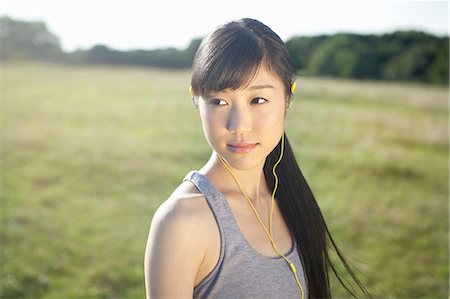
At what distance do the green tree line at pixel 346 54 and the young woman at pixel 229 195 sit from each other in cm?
362

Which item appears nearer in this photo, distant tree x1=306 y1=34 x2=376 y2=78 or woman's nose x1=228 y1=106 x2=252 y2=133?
woman's nose x1=228 y1=106 x2=252 y2=133

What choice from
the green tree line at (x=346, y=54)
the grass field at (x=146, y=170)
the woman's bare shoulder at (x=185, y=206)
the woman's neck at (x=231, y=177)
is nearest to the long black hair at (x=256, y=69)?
the woman's neck at (x=231, y=177)

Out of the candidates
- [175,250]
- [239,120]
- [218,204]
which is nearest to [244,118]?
[239,120]

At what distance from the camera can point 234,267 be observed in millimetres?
1180

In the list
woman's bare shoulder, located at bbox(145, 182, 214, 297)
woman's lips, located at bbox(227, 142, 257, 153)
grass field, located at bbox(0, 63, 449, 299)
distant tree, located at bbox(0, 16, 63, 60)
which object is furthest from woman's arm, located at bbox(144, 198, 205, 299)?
distant tree, located at bbox(0, 16, 63, 60)

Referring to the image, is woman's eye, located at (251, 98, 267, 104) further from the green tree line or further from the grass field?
the green tree line

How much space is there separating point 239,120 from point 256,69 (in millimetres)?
134

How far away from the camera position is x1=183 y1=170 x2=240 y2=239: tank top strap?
119cm

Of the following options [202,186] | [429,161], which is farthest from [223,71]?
[429,161]

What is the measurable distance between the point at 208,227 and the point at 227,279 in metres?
0.14

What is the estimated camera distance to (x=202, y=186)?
1225 millimetres

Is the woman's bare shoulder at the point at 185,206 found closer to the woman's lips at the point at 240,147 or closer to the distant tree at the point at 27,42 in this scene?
the woman's lips at the point at 240,147

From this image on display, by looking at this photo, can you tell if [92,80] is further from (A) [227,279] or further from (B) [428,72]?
(A) [227,279]

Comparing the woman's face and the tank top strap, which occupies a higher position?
the woman's face
